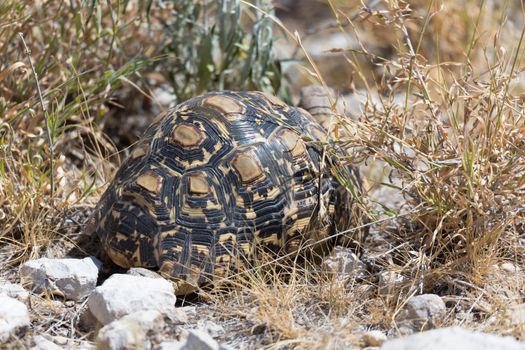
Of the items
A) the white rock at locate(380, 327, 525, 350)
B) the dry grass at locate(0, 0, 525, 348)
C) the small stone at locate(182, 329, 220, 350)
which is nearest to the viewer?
the white rock at locate(380, 327, 525, 350)

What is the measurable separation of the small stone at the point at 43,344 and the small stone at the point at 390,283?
1.16 m

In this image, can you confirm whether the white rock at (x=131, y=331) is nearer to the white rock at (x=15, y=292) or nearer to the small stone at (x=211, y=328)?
the small stone at (x=211, y=328)

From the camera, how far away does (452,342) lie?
85.0 inches

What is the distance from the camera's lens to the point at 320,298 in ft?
9.52

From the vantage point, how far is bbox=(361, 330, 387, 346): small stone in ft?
8.34

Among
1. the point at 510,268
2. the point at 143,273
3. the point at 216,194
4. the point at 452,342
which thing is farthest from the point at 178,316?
the point at 510,268

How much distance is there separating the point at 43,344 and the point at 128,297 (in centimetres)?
30

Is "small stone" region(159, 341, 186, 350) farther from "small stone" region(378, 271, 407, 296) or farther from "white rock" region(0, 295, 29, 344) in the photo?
"small stone" region(378, 271, 407, 296)

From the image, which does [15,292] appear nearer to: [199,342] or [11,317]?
[11,317]

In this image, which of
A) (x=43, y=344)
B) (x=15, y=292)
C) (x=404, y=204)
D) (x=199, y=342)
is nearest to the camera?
(x=199, y=342)

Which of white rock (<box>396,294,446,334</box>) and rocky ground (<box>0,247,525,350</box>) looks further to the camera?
white rock (<box>396,294,446,334</box>)

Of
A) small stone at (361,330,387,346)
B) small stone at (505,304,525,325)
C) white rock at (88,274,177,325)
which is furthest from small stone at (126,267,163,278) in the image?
small stone at (505,304,525,325)

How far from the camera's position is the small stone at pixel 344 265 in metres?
3.03

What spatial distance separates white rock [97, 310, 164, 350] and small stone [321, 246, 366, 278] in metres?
0.76
